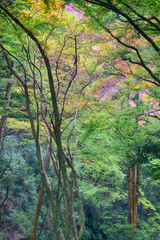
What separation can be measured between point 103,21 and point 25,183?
8.18m

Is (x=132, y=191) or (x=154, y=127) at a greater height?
(x=154, y=127)

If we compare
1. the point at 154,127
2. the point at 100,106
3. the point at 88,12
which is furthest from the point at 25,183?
the point at 88,12

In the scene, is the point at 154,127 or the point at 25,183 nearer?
the point at 154,127

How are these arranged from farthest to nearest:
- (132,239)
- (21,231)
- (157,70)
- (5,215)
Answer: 1. (5,215)
2. (21,231)
3. (132,239)
4. (157,70)

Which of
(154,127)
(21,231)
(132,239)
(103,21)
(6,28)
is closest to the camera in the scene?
(6,28)

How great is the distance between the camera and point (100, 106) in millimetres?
5578

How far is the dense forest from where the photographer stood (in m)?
2.68

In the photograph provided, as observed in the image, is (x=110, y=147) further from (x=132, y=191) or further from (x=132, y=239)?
(x=132, y=239)

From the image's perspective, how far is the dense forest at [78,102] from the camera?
2.68m

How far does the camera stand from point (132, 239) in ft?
22.9

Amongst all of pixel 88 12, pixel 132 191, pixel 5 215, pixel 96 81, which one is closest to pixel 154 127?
pixel 96 81

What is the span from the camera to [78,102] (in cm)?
396

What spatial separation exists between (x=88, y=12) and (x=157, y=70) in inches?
90.2

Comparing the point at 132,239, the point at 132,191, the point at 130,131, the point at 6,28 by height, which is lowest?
the point at 132,239
